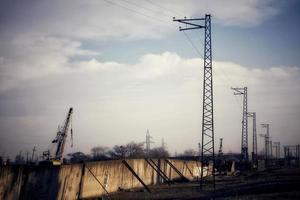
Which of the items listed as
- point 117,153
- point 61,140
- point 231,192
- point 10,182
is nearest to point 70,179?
point 10,182

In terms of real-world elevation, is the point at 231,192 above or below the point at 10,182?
below

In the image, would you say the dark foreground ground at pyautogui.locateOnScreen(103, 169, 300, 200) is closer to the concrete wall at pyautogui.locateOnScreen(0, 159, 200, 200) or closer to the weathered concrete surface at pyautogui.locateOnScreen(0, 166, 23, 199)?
the concrete wall at pyautogui.locateOnScreen(0, 159, 200, 200)

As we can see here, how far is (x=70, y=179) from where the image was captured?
51.8ft

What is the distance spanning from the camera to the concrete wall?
12.5 metres

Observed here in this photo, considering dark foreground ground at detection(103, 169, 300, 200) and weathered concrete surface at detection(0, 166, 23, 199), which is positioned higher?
weathered concrete surface at detection(0, 166, 23, 199)

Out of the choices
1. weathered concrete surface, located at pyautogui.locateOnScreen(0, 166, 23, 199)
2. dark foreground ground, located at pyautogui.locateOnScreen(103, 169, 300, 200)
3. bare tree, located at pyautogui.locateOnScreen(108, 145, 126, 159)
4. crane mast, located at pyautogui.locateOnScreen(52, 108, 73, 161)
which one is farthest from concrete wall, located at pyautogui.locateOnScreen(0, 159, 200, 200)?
bare tree, located at pyautogui.locateOnScreen(108, 145, 126, 159)

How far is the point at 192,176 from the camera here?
36219 mm

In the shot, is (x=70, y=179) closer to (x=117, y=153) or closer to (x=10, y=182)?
(x=10, y=182)

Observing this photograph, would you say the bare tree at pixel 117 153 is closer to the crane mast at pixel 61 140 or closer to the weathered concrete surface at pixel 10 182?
the crane mast at pixel 61 140

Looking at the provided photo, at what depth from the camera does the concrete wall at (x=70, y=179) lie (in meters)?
12.5

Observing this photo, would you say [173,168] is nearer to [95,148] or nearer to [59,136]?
[59,136]

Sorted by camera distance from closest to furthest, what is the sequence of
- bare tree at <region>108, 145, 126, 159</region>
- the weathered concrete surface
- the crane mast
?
the weathered concrete surface → the crane mast → bare tree at <region>108, 145, 126, 159</region>

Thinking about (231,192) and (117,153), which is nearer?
(231,192)

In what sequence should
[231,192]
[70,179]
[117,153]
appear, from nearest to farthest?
[70,179], [231,192], [117,153]
